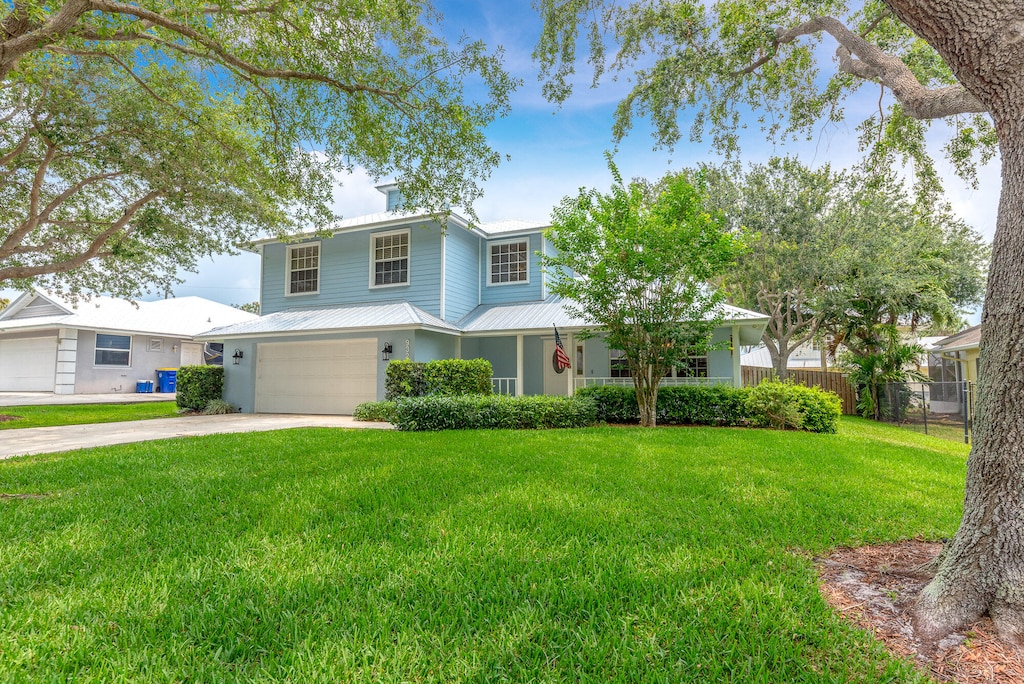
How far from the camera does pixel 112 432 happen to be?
9242 millimetres

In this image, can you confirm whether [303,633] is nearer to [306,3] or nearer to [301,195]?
[306,3]

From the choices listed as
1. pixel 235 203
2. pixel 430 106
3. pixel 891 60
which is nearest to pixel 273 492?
pixel 430 106

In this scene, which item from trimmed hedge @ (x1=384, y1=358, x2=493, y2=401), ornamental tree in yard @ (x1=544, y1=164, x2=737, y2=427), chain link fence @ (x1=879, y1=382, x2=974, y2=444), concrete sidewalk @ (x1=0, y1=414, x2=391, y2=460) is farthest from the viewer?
chain link fence @ (x1=879, y1=382, x2=974, y2=444)

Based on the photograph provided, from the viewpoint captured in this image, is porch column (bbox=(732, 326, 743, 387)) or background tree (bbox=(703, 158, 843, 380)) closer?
porch column (bbox=(732, 326, 743, 387))

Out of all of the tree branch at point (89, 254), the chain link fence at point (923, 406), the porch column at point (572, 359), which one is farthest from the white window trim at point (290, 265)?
the chain link fence at point (923, 406)

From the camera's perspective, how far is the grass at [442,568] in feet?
6.54

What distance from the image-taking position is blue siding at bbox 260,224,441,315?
45.6ft

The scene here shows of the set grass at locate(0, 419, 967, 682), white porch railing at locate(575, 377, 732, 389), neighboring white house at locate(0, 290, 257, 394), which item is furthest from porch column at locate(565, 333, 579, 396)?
neighboring white house at locate(0, 290, 257, 394)

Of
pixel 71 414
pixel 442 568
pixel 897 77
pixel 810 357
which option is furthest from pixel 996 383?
pixel 810 357

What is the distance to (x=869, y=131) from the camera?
321 inches

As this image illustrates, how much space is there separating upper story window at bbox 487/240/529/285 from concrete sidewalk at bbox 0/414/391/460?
6643 mm

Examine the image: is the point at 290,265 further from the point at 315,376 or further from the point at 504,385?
the point at 504,385

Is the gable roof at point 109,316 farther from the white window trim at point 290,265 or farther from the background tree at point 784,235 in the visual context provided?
the background tree at point 784,235

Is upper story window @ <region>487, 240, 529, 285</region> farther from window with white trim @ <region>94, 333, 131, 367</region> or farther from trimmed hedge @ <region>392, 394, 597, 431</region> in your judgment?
window with white trim @ <region>94, 333, 131, 367</region>
